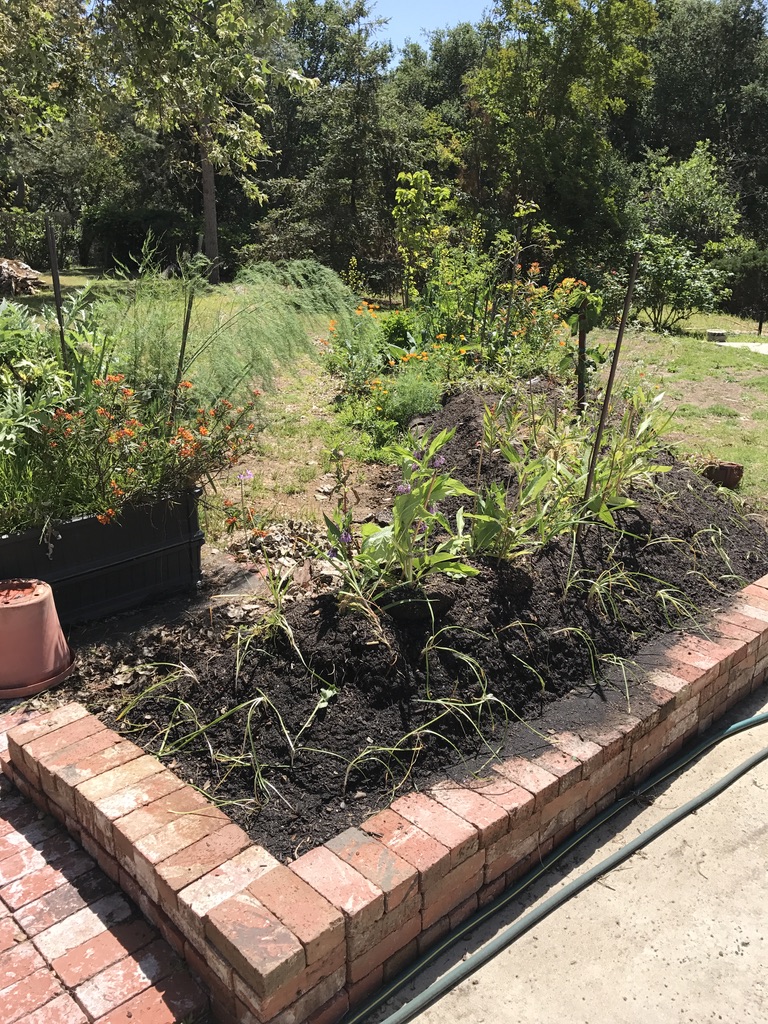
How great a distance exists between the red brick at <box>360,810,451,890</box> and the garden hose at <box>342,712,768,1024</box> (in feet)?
0.73

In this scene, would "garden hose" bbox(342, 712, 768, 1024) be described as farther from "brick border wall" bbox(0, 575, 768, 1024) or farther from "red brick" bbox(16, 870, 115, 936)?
"red brick" bbox(16, 870, 115, 936)

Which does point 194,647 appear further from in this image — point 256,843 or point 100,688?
point 256,843

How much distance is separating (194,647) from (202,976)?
107 cm

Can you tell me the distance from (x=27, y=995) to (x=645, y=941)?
1.38 meters

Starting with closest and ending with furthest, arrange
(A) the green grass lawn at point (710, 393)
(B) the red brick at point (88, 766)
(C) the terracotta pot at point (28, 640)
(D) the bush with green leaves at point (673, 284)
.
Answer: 1. (B) the red brick at point (88, 766)
2. (C) the terracotta pot at point (28, 640)
3. (A) the green grass lawn at point (710, 393)
4. (D) the bush with green leaves at point (673, 284)

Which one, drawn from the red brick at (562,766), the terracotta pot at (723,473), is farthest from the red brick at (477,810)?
the terracotta pot at (723,473)

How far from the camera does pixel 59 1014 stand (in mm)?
1598

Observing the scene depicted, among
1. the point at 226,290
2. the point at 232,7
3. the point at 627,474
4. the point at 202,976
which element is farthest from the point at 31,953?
the point at 232,7

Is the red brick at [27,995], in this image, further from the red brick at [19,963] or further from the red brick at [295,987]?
the red brick at [295,987]

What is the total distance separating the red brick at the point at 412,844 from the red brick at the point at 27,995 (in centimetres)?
73

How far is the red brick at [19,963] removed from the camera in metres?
1.68

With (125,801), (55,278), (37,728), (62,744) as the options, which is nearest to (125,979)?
(125,801)

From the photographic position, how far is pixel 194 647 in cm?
257

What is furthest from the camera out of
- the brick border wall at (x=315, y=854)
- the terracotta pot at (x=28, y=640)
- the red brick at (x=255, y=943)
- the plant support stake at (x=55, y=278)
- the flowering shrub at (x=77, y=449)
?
the plant support stake at (x=55, y=278)
